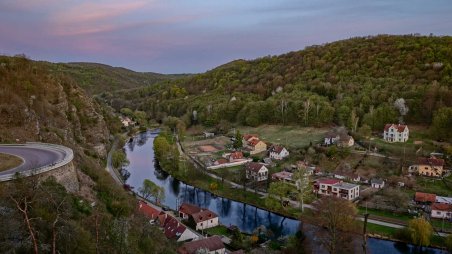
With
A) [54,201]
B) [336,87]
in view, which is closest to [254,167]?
[54,201]

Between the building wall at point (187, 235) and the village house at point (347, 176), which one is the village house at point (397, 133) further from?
the building wall at point (187, 235)

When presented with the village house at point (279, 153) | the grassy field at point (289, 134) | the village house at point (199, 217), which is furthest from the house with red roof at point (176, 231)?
the grassy field at point (289, 134)

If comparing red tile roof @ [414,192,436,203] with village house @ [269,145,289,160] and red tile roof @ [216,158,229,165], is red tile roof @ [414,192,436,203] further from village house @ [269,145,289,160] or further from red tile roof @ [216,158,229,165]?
red tile roof @ [216,158,229,165]

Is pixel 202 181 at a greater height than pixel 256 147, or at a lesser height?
lesser

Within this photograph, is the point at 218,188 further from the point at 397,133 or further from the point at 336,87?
the point at 336,87

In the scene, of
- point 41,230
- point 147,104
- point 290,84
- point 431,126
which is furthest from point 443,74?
point 147,104

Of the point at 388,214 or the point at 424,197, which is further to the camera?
Result: the point at 424,197
